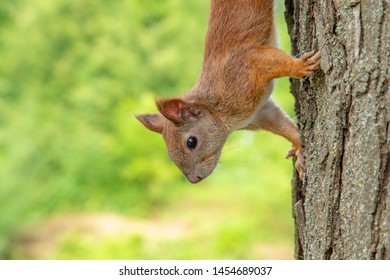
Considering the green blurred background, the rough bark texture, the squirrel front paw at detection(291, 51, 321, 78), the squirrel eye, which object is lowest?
the rough bark texture

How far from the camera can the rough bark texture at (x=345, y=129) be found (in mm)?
1459

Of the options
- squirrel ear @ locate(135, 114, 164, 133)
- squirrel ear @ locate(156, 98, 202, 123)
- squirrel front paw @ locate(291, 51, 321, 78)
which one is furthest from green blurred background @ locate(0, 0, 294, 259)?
squirrel front paw @ locate(291, 51, 321, 78)

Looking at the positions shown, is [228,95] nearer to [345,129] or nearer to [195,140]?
[195,140]

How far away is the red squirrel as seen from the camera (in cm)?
209

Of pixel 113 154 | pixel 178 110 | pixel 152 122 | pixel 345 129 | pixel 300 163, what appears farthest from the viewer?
pixel 113 154

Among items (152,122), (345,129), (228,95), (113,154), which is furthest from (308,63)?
(113,154)

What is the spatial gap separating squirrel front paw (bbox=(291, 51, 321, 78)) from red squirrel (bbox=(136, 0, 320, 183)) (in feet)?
0.30

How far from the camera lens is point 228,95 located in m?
2.21

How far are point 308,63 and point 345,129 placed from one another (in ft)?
0.81

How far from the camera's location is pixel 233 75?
2.15 meters

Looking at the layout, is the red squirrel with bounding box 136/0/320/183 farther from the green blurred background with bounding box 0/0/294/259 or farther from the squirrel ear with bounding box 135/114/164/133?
the green blurred background with bounding box 0/0/294/259
